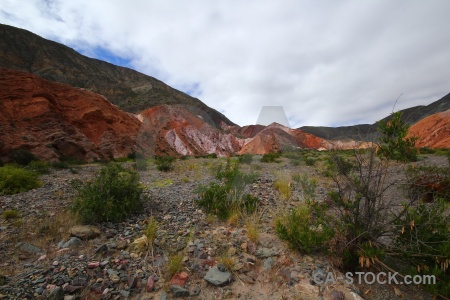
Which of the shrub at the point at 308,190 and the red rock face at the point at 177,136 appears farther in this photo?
the red rock face at the point at 177,136

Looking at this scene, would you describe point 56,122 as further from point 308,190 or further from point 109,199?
point 308,190

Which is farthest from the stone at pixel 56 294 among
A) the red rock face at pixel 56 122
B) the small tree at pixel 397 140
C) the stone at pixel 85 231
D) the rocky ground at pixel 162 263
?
the red rock face at pixel 56 122

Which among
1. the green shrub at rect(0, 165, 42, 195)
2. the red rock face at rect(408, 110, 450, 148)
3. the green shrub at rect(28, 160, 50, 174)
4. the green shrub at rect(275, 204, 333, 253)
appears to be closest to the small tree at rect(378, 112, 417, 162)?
the green shrub at rect(275, 204, 333, 253)

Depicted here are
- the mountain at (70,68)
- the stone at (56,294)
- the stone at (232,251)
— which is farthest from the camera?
the mountain at (70,68)

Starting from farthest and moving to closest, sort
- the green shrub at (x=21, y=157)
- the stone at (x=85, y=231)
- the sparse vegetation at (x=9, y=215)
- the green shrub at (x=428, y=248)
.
Answer: the green shrub at (x=21, y=157) < the sparse vegetation at (x=9, y=215) < the stone at (x=85, y=231) < the green shrub at (x=428, y=248)

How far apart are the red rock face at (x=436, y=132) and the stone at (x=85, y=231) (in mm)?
31022

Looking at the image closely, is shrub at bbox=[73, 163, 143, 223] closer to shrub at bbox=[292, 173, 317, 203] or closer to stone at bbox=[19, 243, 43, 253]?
stone at bbox=[19, 243, 43, 253]

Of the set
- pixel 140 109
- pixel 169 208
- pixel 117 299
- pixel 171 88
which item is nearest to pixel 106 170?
pixel 169 208

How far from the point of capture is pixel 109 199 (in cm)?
371

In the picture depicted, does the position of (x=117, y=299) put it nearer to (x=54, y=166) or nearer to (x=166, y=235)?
(x=166, y=235)

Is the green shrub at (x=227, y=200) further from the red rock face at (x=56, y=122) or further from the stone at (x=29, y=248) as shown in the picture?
the red rock face at (x=56, y=122)

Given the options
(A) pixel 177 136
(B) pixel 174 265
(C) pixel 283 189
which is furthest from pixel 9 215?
(A) pixel 177 136

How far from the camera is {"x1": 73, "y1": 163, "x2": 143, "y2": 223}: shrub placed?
3.56m

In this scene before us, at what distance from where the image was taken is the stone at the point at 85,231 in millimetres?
3123
